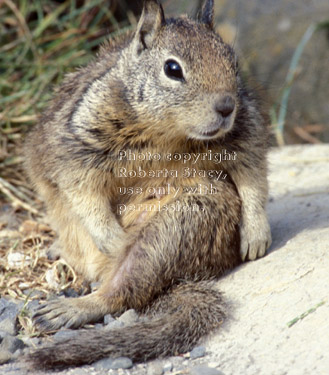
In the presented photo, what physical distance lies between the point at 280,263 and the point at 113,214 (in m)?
1.08

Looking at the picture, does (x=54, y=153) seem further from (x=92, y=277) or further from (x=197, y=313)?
(x=197, y=313)

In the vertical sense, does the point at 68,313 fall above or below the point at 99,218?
below

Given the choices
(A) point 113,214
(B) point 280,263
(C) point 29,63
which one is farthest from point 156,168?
(C) point 29,63

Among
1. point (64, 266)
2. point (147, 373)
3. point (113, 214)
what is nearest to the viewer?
point (147, 373)

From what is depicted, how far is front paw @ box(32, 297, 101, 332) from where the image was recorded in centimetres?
350

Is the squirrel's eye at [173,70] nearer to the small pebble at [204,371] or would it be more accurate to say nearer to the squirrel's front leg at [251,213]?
the squirrel's front leg at [251,213]

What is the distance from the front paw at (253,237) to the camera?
391 cm

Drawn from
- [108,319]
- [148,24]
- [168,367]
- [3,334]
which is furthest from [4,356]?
[148,24]

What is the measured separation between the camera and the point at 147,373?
118 inches

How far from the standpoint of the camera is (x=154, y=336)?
10.5 feet

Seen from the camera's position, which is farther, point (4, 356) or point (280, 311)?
point (280, 311)

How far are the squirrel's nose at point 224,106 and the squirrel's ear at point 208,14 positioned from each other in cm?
73

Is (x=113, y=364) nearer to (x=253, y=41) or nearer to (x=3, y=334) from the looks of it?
(x=3, y=334)

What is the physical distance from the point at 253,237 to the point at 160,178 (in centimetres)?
70
